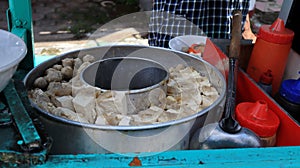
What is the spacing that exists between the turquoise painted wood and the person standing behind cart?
1.48m

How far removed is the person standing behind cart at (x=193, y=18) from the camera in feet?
7.41

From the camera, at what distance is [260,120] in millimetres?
1051

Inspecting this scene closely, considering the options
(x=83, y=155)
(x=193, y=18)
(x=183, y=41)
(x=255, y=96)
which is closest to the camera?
(x=83, y=155)

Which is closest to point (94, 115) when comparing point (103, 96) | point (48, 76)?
point (103, 96)

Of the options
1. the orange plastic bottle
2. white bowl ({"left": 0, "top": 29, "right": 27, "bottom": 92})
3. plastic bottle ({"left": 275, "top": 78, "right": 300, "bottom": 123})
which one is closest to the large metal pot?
white bowl ({"left": 0, "top": 29, "right": 27, "bottom": 92})

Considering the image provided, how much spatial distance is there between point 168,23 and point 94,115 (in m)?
1.40

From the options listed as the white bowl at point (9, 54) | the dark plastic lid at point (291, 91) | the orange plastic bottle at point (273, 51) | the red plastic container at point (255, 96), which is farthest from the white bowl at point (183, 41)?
the white bowl at point (9, 54)

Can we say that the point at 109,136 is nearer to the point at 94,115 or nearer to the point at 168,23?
the point at 94,115

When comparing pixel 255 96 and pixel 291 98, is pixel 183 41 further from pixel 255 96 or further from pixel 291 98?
pixel 291 98

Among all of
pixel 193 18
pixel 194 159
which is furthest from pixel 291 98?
pixel 193 18

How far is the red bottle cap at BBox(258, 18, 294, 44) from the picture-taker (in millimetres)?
1265

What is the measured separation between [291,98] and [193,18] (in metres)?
1.25

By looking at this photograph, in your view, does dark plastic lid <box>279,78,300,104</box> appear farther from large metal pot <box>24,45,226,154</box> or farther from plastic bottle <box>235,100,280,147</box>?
large metal pot <box>24,45,226,154</box>

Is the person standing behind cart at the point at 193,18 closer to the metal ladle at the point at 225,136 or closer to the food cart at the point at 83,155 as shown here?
the metal ladle at the point at 225,136
